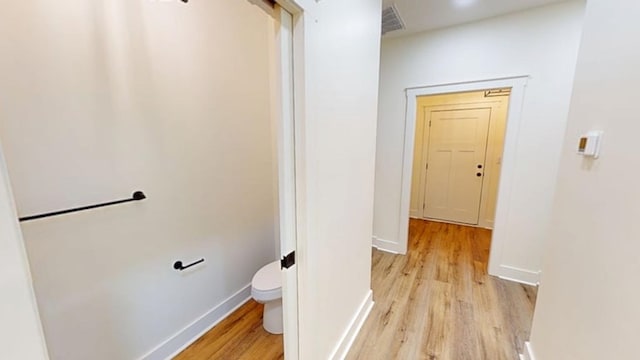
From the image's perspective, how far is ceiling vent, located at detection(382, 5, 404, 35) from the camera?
2.39 m

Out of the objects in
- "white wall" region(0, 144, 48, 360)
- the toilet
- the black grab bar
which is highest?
"white wall" region(0, 144, 48, 360)

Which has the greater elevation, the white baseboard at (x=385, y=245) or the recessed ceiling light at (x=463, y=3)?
the recessed ceiling light at (x=463, y=3)

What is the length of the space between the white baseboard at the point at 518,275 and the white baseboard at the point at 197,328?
2568mm

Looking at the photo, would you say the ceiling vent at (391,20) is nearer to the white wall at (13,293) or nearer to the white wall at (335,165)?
the white wall at (335,165)

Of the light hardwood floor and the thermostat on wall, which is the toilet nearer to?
the light hardwood floor

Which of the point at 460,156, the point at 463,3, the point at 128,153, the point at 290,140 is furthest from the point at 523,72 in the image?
the point at 128,153

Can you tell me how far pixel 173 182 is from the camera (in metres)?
1.66

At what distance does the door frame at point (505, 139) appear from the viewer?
8.18 feet

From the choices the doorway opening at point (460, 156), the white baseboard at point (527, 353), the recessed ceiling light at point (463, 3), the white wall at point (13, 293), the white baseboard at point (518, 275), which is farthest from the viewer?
the doorway opening at point (460, 156)

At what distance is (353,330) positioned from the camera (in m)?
1.87

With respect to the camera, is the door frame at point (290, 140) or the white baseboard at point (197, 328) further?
the white baseboard at point (197, 328)

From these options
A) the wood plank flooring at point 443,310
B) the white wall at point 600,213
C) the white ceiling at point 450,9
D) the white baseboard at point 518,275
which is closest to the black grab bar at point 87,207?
the wood plank flooring at point 443,310

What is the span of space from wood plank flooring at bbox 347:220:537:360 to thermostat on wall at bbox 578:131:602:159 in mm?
1413

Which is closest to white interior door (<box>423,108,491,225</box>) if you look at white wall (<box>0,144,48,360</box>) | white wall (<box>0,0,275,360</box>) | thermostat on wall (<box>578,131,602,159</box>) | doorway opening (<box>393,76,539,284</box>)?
doorway opening (<box>393,76,539,284</box>)
